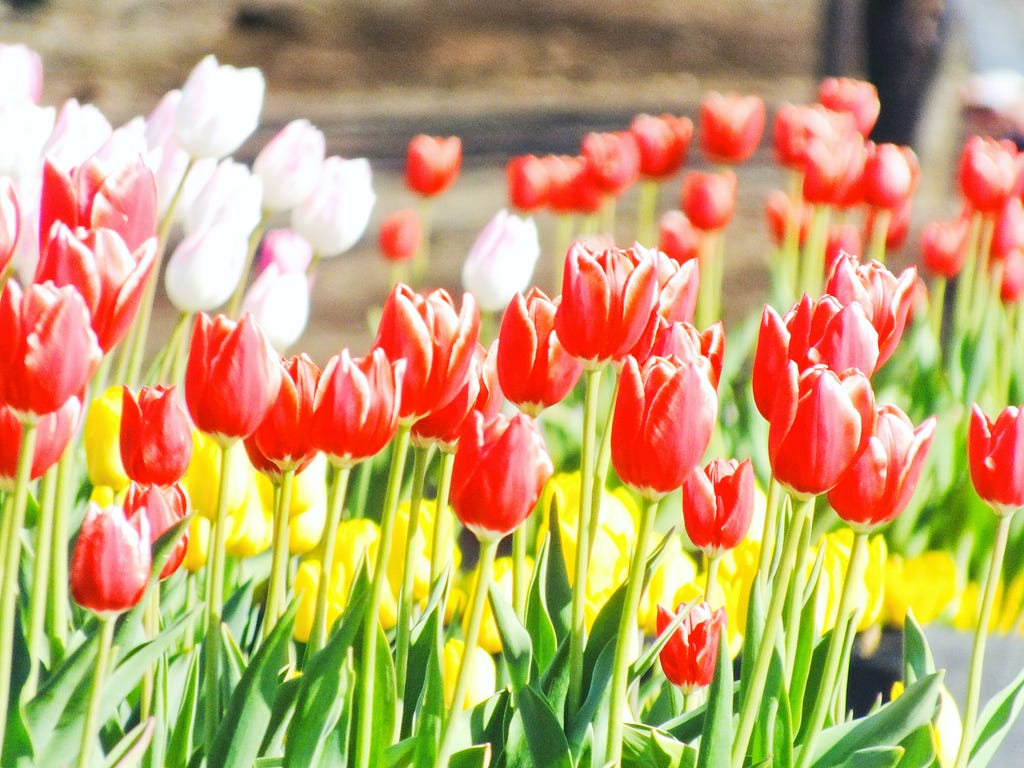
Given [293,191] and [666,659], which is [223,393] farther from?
[293,191]

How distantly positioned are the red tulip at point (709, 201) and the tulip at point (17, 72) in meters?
0.98

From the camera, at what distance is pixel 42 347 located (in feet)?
2.06

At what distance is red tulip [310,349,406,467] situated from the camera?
2.31 feet

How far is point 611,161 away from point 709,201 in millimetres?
182

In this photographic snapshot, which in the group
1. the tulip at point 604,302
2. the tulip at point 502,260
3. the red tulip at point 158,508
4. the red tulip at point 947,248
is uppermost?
the tulip at point 604,302

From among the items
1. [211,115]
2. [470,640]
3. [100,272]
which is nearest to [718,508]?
[470,640]

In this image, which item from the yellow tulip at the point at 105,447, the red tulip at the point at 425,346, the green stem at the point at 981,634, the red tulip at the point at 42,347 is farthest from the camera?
the yellow tulip at the point at 105,447

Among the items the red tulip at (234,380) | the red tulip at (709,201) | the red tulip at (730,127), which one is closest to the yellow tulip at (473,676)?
the red tulip at (234,380)

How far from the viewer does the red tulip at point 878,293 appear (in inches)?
31.2

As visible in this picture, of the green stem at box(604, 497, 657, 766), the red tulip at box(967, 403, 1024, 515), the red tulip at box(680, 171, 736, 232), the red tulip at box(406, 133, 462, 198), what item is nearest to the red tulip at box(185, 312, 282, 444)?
the green stem at box(604, 497, 657, 766)

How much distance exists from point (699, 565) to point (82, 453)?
2.51ft

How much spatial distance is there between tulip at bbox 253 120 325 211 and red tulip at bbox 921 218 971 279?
117 cm

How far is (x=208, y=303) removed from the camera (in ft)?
3.39

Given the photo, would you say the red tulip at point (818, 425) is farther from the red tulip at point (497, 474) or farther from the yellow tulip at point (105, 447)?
the yellow tulip at point (105, 447)
